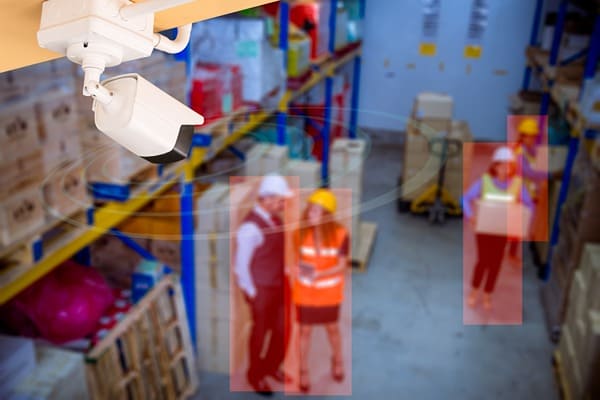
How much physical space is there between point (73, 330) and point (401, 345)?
108 inches

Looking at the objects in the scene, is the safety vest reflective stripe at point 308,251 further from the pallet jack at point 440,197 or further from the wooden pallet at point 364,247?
the pallet jack at point 440,197

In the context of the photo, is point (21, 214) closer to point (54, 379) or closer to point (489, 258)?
point (54, 379)

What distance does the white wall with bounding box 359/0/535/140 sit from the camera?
9695 mm

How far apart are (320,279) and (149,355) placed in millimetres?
1313

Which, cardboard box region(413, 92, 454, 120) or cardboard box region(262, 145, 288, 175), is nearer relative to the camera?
cardboard box region(262, 145, 288, 175)

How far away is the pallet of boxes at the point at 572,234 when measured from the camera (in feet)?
15.8

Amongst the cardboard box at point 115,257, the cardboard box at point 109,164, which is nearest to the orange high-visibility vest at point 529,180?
the cardboard box at point 115,257

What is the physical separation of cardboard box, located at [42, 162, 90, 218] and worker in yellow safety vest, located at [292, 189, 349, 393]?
1.81 m

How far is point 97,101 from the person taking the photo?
0.70 metres

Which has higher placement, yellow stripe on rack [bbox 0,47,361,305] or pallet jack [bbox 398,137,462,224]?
yellow stripe on rack [bbox 0,47,361,305]

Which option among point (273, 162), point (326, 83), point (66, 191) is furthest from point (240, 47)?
point (326, 83)

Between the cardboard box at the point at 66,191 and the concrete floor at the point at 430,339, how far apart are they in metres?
2.12

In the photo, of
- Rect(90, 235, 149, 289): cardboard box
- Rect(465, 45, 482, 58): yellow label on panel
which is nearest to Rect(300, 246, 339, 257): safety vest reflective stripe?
Rect(90, 235, 149, 289): cardboard box

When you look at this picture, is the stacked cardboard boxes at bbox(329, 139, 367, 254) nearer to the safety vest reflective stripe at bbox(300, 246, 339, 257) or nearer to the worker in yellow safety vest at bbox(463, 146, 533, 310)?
the worker in yellow safety vest at bbox(463, 146, 533, 310)
